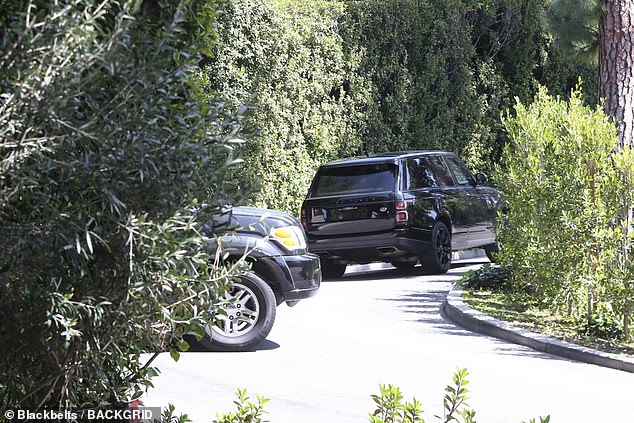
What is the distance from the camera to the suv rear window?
15719 mm

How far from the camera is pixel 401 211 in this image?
1548cm

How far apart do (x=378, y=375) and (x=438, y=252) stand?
8.28m

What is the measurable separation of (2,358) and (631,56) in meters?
12.1

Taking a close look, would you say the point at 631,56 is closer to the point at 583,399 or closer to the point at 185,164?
→ the point at 583,399

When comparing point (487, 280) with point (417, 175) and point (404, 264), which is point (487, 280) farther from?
point (404, 264)

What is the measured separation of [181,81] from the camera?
365cm

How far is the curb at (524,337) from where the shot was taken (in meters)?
8.72

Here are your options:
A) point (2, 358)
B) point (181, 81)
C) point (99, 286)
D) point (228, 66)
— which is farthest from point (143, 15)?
point (228, 66)

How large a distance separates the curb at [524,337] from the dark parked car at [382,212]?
10.5 feet

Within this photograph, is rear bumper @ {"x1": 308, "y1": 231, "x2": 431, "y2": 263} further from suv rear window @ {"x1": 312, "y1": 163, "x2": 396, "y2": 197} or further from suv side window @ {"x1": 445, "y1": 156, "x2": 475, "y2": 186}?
suv side window @ {"x1": 445, "y1": 156, "x2": 475, "y2": 186}

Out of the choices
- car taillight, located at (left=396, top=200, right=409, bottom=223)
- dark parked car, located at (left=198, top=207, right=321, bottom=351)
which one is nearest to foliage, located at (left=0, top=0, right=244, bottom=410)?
dark parked car, located at (left=198, top=207, right=321, bottom=351)

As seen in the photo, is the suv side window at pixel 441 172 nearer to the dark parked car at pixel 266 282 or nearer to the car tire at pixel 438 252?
the car tire at pixel 438 252

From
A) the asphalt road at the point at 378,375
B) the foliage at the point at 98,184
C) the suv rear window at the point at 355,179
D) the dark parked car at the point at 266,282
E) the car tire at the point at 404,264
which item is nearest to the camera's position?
the foliage at the point at 98,184

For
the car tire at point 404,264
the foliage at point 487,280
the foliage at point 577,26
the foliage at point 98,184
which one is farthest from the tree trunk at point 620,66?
the foliage at point 98,184
